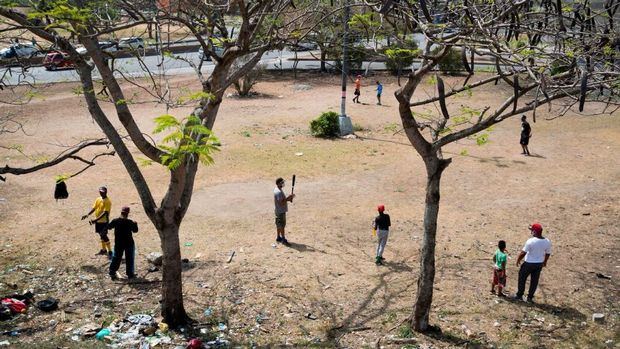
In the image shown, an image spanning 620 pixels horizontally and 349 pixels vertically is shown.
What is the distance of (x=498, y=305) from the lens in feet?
29.9

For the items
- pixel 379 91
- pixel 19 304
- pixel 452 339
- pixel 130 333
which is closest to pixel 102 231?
pixel 19 304

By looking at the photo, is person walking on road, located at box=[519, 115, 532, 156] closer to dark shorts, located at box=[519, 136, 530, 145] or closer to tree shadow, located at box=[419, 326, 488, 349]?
dark shorts, located at box=[519, 136, 530, 145]

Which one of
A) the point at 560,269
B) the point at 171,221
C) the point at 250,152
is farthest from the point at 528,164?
the point at 171,221

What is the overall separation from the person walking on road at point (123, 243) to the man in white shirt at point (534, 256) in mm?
6138

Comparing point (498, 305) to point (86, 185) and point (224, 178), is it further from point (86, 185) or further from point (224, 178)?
point (86, 185)

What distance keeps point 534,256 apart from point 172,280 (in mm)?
5268

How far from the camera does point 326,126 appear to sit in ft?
60.9

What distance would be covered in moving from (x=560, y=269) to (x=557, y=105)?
14.1 metres

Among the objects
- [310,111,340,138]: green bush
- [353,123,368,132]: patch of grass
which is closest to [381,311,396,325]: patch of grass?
[310,111,340,138]: green bush

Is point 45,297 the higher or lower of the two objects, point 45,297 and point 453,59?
the lower

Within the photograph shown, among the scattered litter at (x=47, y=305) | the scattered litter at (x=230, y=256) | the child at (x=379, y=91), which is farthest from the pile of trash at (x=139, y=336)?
the child at (x=379, y=91)

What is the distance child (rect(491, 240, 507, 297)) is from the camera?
29.8 feet

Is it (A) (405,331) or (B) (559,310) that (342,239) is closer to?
(A) (405,331)

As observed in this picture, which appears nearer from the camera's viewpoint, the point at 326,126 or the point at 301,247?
the point at 301,247
